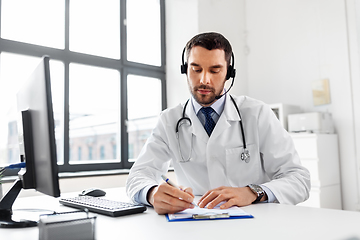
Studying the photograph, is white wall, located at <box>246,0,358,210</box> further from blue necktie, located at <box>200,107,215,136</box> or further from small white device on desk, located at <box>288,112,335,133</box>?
blue necktie, located at <box>200,107,215,136</box>

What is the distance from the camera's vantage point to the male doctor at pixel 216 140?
4.58 feet

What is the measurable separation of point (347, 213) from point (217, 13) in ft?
10.6

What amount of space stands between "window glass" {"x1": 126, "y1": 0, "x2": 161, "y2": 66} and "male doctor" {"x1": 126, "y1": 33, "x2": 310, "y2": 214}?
2264 millimetres

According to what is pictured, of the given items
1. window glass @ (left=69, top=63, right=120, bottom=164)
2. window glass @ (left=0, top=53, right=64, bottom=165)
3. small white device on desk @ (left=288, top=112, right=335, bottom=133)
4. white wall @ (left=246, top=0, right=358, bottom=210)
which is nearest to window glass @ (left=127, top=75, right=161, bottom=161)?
window glass @ (left=69, top=63, right=120, bottom=164)

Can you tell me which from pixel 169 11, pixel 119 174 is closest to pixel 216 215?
pixel 119 174

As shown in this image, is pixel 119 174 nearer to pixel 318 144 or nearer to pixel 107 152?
pixel 107 152

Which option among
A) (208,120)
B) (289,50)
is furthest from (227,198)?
(289,50)

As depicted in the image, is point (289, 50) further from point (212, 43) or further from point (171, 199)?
point (171, 199)

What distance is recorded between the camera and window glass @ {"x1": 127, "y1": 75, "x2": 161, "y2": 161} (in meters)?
3.49

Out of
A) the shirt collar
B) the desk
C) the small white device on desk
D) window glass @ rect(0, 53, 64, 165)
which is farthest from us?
the small white device on desk

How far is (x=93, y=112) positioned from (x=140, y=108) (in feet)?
1.80

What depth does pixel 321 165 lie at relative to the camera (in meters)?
2.97

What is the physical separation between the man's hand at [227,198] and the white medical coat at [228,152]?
297 millimetres

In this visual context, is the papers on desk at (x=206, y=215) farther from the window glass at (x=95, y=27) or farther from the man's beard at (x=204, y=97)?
the window glass at (x=95, y=27)
